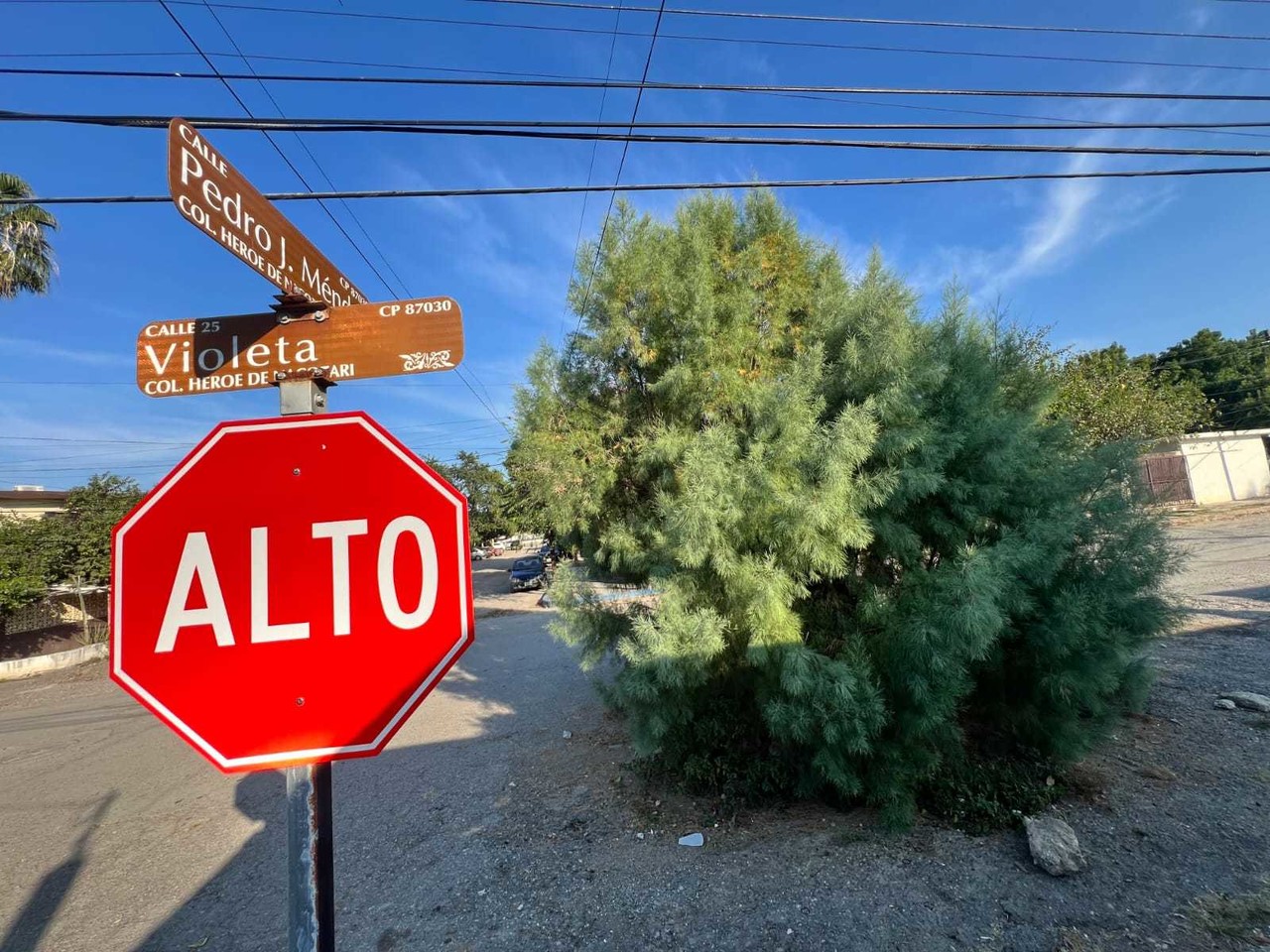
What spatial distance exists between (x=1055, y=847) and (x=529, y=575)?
22.9 metres

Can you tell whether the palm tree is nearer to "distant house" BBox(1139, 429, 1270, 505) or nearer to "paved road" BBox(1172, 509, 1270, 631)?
"paved road" BBox(1172, 509, 1270, 631)

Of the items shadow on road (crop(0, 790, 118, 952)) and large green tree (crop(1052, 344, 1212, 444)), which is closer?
shadow on road (crop(0, 790, 118, 952))

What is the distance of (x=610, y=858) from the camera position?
11.9 feet

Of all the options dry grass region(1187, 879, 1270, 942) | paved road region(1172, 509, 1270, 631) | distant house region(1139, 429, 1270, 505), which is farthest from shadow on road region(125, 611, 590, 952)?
distant house region(1139, 429, 1270, 505)

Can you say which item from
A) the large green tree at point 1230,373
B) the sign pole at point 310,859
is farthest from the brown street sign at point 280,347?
the large green tree at point 1230,373

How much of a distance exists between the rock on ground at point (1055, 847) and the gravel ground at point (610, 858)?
0.07m

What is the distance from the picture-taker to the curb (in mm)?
12359

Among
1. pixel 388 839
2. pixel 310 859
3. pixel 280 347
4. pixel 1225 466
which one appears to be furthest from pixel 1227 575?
pixel 1225 466

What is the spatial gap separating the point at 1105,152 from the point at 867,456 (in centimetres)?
391

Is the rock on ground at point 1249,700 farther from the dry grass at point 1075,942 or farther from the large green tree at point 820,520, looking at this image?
the dry grass at point 1075,942

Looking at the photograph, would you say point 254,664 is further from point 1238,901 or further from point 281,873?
point 1238,901

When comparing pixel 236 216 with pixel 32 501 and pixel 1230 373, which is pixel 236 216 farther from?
pixel 1230 373

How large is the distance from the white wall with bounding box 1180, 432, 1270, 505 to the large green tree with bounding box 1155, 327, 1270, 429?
1192cm

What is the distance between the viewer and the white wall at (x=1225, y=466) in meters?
24.5
